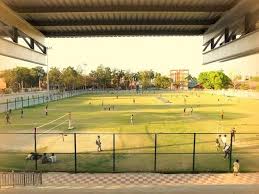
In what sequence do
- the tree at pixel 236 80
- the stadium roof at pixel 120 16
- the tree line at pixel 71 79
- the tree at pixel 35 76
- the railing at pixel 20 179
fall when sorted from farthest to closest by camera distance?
the tree at pixel 236 80
the tree at pixel 35 76
the tree line at pixel 71 79
the stadium roof at pixel 120 16
the railing at pixel 20 179

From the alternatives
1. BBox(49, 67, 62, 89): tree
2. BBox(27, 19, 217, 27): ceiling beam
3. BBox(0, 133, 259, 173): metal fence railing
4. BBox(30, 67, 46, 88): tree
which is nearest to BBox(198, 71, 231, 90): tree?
BBox(49, 67, 62, 89): tree

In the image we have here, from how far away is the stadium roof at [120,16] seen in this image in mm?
16156

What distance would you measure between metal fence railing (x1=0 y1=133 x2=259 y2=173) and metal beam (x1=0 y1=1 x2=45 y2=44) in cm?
596

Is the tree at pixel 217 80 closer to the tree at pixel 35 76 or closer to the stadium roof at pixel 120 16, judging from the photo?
the tree at pixel 35 76

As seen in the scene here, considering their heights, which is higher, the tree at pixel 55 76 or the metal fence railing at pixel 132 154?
the tree at pixel 55 76

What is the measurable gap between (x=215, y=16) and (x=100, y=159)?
1032 cm

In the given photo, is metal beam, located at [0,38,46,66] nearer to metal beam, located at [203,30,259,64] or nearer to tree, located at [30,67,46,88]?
metal beam, located at [203,30,259,64]

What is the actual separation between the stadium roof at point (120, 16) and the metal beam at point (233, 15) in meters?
0.34

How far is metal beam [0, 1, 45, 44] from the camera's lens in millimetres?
16594

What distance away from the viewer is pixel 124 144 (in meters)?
26.8

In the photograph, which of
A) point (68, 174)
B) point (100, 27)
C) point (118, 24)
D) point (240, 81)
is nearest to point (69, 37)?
point (100, 27)

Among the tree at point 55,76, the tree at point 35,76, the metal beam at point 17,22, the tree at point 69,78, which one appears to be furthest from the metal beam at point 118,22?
the tree at point 55,76

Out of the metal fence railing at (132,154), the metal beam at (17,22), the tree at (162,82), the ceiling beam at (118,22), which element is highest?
the ceiling beam at (118,22)

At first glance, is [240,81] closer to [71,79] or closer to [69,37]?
[71,79]
